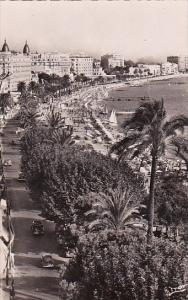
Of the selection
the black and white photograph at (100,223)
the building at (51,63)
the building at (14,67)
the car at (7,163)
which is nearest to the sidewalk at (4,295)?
the black and white photograph at (100,223)

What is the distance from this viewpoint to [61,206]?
21938 millimetres

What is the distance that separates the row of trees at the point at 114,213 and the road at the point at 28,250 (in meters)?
1.26

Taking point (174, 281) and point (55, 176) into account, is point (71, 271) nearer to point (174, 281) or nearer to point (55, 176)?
point (174, 281)

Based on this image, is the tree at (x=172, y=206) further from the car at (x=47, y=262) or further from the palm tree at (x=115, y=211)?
the car at (x=47, y=262)

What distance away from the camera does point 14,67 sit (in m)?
133

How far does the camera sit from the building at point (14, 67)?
123m

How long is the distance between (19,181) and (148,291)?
935 inches

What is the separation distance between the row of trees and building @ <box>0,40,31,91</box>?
9384 centimetres

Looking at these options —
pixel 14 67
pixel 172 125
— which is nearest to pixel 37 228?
pixel 172 125

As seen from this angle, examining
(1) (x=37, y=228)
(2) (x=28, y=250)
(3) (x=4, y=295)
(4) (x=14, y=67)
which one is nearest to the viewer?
(3) (x=4, y=295)

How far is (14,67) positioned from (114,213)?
119 metres

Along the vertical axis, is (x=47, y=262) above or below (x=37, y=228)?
below

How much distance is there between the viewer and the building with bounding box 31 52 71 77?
169 m

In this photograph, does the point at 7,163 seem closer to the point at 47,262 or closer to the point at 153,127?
the point at 47,262
